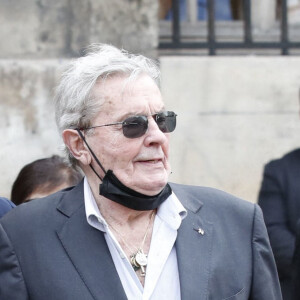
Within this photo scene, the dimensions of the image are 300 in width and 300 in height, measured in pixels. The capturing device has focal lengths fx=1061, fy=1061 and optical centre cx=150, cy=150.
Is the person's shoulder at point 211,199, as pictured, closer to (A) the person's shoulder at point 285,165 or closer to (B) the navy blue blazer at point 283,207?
(B) the navy blue blazer at point 283,207

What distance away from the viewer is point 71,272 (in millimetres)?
3320

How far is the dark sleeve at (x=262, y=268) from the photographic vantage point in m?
3.47

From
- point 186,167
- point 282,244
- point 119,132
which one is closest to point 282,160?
point 282,244

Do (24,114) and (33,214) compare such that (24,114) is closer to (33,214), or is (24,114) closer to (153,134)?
(33,214)

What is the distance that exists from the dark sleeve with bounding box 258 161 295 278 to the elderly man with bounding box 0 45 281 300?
1453 millimetres

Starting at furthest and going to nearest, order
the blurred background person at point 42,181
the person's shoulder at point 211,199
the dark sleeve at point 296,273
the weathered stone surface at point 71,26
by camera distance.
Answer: the weathered stone surface at point 71,26 < the blurred background person at point 42,181 < the dark sleeve at point 296,273 < the person's shoulder at point 211,199

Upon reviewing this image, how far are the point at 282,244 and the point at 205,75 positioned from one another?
2209mm

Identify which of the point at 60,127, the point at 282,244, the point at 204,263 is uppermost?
the point at 60,127

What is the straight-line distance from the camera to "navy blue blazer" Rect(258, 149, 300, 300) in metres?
5.02

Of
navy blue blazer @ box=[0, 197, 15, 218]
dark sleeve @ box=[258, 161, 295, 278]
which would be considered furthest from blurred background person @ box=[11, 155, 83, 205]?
dark sleeve @ box=[258, 161, 295, 278]

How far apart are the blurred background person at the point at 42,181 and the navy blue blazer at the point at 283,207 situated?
3.27 feet

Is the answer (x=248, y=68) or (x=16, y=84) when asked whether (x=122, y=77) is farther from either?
(x=248, y=68)

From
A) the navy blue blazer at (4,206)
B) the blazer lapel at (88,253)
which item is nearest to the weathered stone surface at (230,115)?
the navy blue blazer at (4,206)

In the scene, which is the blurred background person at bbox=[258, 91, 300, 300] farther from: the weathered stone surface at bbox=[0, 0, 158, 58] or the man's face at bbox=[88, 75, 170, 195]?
the man's face at bbox=[88, 75, 170, 195]
